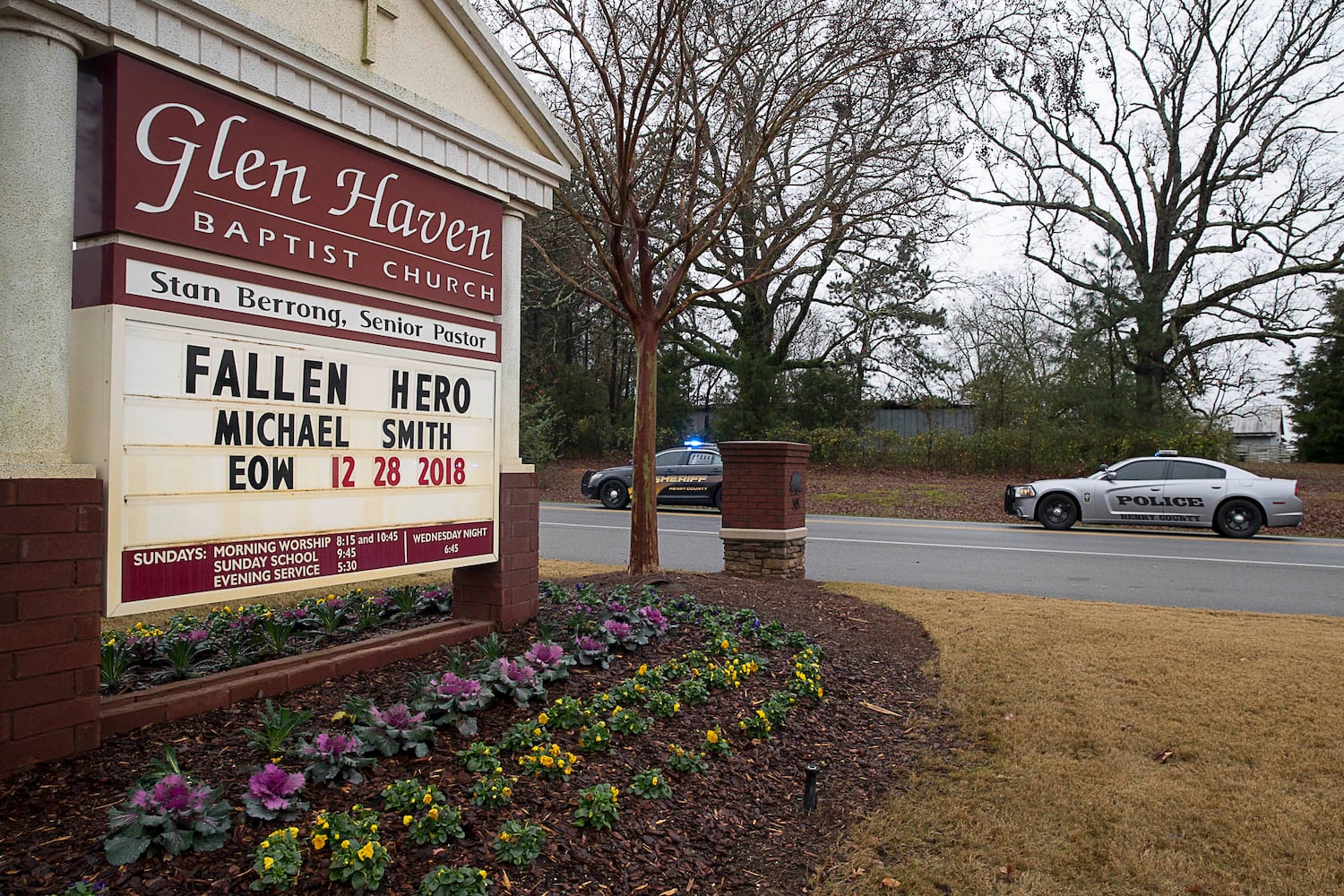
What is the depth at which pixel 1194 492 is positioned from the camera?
16016 millimetres

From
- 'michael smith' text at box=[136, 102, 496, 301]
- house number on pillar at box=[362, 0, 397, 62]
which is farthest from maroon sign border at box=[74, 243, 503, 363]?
house number on pillar at box=[362, 0, 397, 62]

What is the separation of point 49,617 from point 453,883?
1.78 m

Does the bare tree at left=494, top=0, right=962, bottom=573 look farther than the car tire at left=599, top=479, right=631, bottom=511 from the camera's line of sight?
No

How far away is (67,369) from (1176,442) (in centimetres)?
2450

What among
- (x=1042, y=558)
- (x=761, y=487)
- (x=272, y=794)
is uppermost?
(x=761, y=487)

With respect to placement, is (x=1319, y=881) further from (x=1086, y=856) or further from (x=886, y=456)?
(x=886, y=456)

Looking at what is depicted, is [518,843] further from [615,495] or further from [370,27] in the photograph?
[615,495]

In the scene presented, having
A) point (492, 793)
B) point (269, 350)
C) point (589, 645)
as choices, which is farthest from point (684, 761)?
point (269, 350)

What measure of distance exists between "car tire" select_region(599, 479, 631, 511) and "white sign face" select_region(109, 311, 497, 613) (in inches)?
601

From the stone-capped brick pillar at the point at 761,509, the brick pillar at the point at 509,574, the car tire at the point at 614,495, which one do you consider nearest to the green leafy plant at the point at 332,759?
the brick pillar at the point at 509,574

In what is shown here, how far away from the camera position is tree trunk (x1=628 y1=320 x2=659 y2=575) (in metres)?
8.14

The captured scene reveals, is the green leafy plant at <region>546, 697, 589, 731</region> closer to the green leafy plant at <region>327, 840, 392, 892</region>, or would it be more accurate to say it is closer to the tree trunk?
the green leafy plant at <region>327, 840, 392, 892</region>

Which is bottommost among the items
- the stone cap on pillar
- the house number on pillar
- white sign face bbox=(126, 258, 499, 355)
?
the stone cap on pillar

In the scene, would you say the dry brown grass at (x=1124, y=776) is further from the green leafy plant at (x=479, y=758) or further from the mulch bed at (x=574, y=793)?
the green leafy plant at (x=479, y=758)
